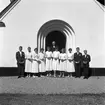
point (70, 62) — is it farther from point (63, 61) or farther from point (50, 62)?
point (50, 62)

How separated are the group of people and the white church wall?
31.8 inches

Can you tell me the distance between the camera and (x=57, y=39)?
61.5ft

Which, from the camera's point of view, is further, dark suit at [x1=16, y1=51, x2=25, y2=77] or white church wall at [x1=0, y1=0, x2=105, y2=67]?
white church wall at [x1=0, y1=0, x2=105, y2=67]

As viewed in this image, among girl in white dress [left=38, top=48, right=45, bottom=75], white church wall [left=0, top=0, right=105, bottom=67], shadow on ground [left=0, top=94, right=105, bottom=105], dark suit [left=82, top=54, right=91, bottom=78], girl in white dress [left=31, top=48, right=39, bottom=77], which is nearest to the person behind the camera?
shadow on ground [left=0, top=94, right=105, bottom=105]

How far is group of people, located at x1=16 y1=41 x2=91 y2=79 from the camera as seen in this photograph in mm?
15797

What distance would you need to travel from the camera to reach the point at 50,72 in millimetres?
16672

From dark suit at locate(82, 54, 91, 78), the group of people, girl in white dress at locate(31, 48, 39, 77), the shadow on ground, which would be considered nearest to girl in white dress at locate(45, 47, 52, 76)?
the group of people

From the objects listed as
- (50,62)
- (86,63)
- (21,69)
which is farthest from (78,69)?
(21,69)

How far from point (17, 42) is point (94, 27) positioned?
484 centimetres

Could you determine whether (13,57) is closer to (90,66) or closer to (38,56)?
(38,56)

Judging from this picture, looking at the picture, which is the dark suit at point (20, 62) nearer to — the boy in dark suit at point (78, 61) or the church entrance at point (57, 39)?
the church entrance at point (57, 39)

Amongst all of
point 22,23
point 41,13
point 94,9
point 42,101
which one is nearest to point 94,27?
point 94,9

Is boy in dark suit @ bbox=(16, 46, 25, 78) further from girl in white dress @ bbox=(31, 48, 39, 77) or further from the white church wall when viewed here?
the white church wall

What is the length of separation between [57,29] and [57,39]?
4.39 feet
